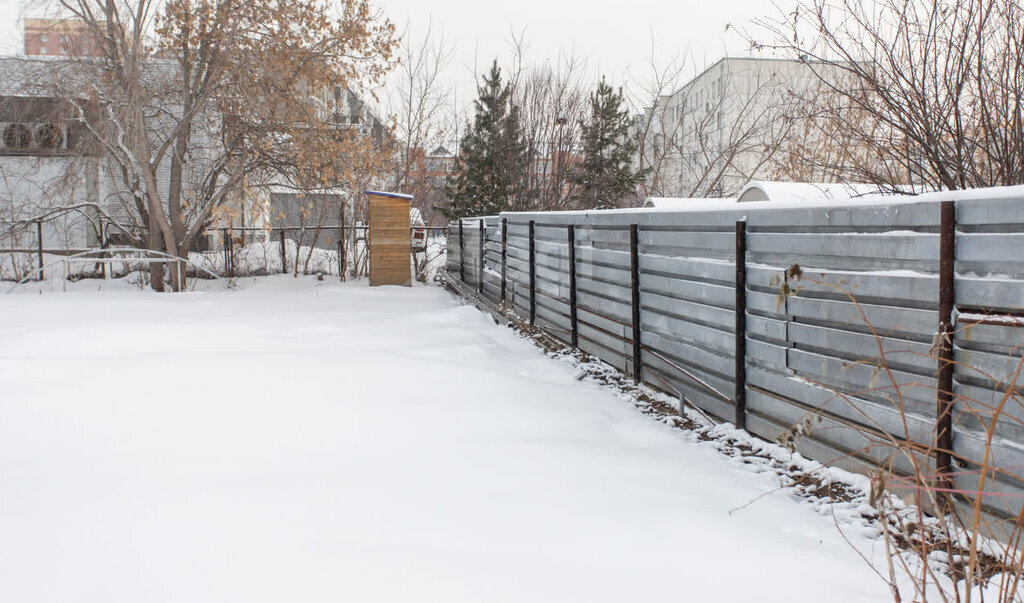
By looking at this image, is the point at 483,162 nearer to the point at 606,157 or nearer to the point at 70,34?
the point at 606,157

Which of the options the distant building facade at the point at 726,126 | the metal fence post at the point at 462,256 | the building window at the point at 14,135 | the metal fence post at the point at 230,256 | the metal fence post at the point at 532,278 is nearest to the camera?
the metal fence post at the point at 532,278

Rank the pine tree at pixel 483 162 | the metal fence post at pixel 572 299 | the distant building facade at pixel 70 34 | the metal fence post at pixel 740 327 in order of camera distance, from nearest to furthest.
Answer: the metal fence post at pixel 740 327 → the metal fence post at pixel 572 299 → the distant building facade at pixel 70 34 → the pine tree at pixel 483 162

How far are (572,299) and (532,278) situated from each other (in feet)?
5.16

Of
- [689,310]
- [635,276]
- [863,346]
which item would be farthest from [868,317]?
[635,276]

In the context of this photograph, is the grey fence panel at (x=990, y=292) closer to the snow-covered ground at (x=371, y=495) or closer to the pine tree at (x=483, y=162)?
the snow-covered ground at (x=371, y=495)

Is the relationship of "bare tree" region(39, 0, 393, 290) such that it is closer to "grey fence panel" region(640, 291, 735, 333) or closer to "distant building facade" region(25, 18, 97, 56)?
"distant building facade" region(25, 18, 97, 56)

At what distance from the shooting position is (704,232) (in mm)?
4809

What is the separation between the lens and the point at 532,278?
890 centimetres

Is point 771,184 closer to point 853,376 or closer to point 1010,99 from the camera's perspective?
point 1010,99

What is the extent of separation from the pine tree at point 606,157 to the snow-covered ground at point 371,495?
16736mm

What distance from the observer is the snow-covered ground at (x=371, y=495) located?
2695 millimetres

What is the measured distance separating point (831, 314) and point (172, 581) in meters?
3.02

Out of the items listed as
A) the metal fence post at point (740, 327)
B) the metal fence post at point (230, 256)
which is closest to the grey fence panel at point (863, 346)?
the metal fence post at point (740, 327)

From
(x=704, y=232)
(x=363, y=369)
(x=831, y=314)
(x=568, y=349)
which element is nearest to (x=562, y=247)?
(x=568, y=349)
